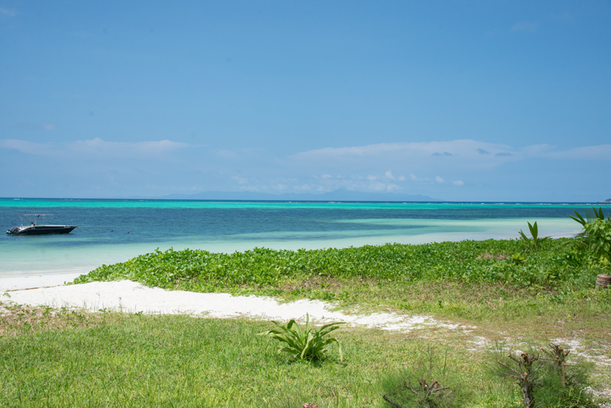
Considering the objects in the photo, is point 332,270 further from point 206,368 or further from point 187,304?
point 206,368

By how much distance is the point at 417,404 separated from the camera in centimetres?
299

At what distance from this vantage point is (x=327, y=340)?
591 cm

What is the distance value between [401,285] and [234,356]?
23.0 ft

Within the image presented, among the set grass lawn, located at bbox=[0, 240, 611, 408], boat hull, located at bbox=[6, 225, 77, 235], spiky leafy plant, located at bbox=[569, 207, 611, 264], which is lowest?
boat hull, located at bbox=[6, 225, 77, 235]

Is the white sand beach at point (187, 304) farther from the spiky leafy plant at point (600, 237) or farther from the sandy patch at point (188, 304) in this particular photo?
the spiky leafy plant at point (600, 237)

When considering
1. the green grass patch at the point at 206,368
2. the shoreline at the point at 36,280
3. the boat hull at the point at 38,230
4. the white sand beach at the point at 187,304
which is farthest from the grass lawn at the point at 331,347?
the boat hull at the point at 38,230

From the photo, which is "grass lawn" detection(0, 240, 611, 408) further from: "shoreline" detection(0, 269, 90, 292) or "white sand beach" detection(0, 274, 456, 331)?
"shoreline" detection(0, 269, 90, 292)

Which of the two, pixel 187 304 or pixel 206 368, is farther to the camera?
pixel 187 304

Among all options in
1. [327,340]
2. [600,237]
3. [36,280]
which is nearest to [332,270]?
[600,237]

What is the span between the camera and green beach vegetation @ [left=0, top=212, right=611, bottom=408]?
443cm

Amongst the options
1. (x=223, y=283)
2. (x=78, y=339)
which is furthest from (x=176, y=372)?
(x=223, y=283)

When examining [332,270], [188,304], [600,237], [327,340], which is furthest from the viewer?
[332,270]

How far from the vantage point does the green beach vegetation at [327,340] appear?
443cm

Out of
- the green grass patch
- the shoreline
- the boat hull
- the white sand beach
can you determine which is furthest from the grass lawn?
the boat hull
